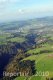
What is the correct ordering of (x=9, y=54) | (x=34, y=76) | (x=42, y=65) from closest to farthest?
(x=34, y=76) < (x=42, y=65) < (x=9, y=54)

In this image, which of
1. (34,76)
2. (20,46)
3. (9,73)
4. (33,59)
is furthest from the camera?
(20,46)

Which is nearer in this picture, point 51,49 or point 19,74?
point 19,74

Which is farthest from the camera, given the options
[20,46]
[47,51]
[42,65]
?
[20,46]

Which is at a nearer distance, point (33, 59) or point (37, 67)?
point (37, 67)

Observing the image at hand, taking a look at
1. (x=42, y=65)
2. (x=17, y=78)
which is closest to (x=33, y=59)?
(x=42, y=65)

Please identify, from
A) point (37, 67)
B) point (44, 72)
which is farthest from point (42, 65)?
point (44, 72)

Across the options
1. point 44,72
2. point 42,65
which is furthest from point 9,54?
point 44,72

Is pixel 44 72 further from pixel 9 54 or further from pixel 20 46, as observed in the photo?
pixel 20 46

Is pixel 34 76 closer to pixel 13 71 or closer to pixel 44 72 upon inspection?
pixel 44 72
